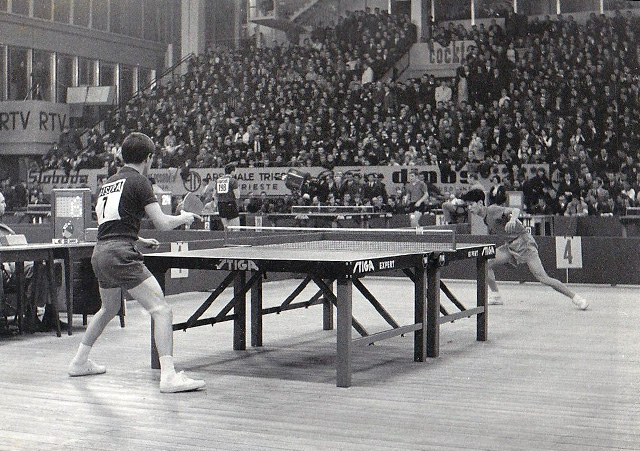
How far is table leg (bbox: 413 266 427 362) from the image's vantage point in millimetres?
7586

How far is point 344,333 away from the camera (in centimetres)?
666

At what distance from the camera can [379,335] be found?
7.14 meters

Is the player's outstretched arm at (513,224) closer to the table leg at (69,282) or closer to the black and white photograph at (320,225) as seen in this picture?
the black and white photograph at (320,225)

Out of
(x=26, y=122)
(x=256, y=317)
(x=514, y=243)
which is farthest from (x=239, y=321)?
(x=26, y=122)

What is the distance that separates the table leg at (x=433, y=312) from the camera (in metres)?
7.87

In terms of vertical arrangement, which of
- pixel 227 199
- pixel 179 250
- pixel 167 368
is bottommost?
pixel 167 368

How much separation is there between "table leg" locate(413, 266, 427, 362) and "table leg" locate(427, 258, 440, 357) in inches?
7.1

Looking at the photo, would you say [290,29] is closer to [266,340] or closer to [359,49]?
[359,49]

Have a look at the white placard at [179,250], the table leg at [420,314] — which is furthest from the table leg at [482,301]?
the white placard at [179,250]

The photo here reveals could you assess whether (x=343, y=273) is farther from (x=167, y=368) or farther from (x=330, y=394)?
(x=167, y=368)

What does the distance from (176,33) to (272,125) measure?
7.94 m

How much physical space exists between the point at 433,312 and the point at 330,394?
182cm

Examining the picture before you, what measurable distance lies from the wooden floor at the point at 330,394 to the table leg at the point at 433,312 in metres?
0.15

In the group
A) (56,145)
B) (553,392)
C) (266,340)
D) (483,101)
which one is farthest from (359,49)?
(553,392)
